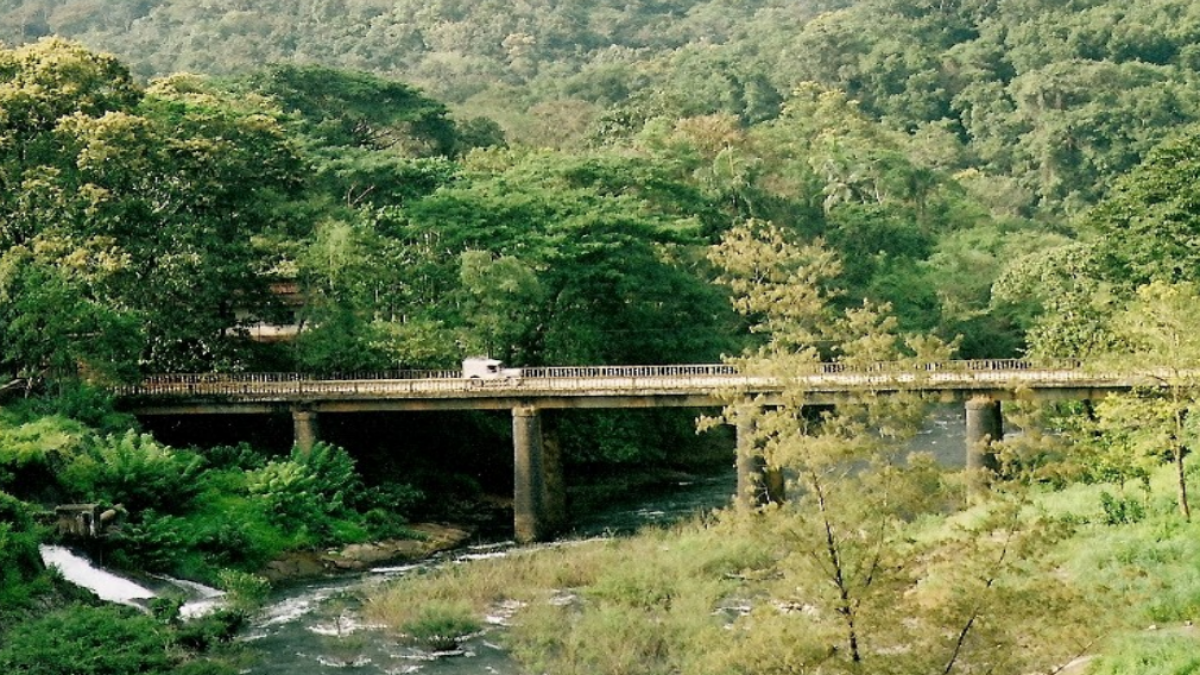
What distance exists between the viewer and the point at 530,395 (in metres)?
48.5

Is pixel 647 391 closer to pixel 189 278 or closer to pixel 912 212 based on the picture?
pixel 189 278

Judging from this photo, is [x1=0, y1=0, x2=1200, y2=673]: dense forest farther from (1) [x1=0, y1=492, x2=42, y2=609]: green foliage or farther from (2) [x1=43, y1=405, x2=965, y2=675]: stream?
(2) [x1=43, y1=405, x2=965, y2=675]: stream

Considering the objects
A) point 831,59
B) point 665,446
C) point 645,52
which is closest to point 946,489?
point 665,446

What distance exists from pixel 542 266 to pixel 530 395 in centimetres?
946

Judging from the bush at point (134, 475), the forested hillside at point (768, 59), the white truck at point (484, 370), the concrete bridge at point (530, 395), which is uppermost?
the forested hillside at point (768, 59)

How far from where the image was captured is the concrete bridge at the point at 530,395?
46344 millimetres

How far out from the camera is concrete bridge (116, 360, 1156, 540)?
46.3 metres

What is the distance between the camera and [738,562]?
39000 mm

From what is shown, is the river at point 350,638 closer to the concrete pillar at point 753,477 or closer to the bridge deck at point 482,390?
the concrete pillar at point 753,477

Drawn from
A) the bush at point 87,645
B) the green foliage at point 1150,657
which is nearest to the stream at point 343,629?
the bush at point 87,645

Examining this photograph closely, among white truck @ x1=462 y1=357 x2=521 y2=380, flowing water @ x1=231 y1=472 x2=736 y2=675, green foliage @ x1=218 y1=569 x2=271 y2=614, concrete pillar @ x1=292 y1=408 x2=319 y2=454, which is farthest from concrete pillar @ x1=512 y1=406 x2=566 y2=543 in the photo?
green foliage @ x1=218 y1=569 x2=271 y2=614

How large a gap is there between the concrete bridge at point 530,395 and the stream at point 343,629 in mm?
2402

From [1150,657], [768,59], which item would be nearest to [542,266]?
[1150,657]

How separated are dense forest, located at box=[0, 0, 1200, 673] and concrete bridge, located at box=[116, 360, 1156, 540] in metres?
1.54
